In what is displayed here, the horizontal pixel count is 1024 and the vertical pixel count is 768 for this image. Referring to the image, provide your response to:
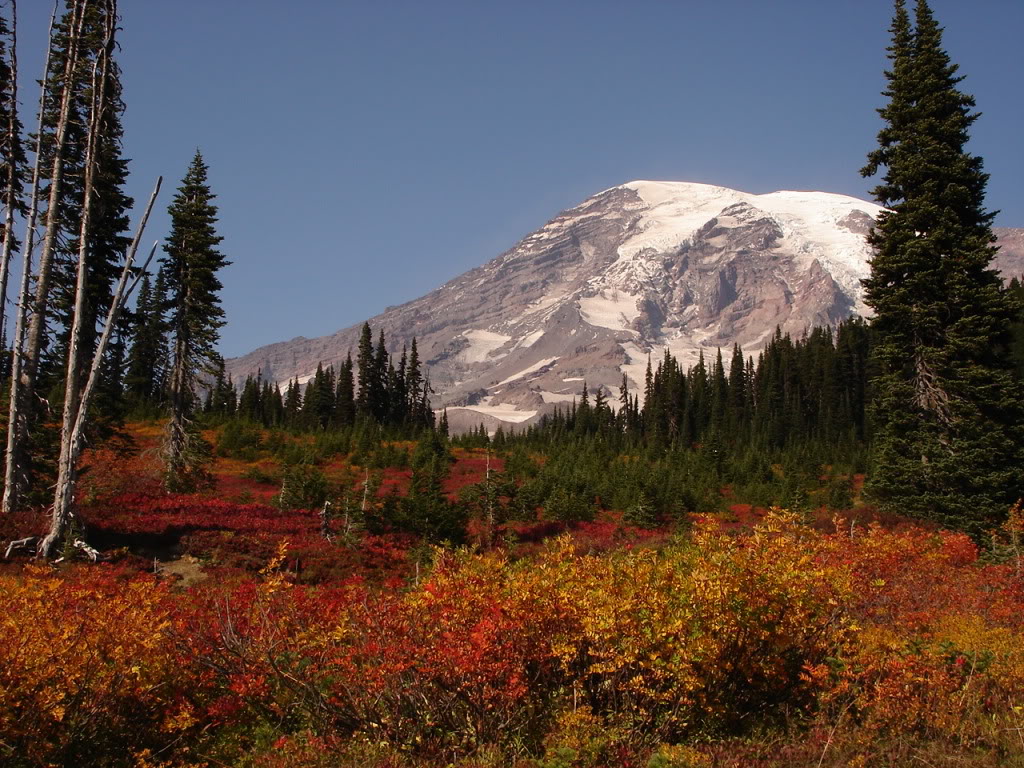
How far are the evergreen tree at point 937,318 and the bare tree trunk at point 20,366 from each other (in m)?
22.5

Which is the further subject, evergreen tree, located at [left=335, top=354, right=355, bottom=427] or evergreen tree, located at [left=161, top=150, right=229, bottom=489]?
evergreen tree, located at [left=335, top=354, right=355, bottom=427]

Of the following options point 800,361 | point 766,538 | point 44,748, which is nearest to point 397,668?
point 44,748

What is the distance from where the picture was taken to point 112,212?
960 inches

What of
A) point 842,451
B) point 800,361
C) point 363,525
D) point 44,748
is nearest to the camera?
point 44,748

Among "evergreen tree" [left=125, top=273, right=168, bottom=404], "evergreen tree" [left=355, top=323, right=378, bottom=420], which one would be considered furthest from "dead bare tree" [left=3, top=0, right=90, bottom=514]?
"evergreen tree" [left=355, top=323, right=378, bottom=420]

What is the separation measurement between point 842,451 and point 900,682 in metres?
61.4

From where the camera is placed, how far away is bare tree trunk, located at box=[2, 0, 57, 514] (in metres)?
16.9

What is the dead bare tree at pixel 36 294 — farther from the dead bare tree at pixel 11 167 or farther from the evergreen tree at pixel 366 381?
the evergreen tree at pixel 366 381

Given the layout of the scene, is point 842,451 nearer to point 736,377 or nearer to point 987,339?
point 736,377

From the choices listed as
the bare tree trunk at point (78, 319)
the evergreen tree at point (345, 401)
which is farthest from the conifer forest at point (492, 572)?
the evergreen tree at point (345, 401)

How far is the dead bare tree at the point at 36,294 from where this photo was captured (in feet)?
56.1

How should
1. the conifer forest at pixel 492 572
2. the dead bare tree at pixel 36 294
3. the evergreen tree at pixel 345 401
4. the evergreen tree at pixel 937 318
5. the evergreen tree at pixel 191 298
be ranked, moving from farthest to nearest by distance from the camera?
the evergreen tree at pixel 345 401, the evergreen tree at pixel 191 298, the evergreen tree at pixel 937 318, the dead bare tree at pixel 36 294, the conifer forest at pixel 492 572

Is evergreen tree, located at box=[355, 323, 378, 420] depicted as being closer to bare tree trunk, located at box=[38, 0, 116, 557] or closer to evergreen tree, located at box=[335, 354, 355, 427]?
evergreen tree, located at box=[335, 354, 355, 427]

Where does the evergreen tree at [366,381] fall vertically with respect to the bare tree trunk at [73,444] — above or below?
above
